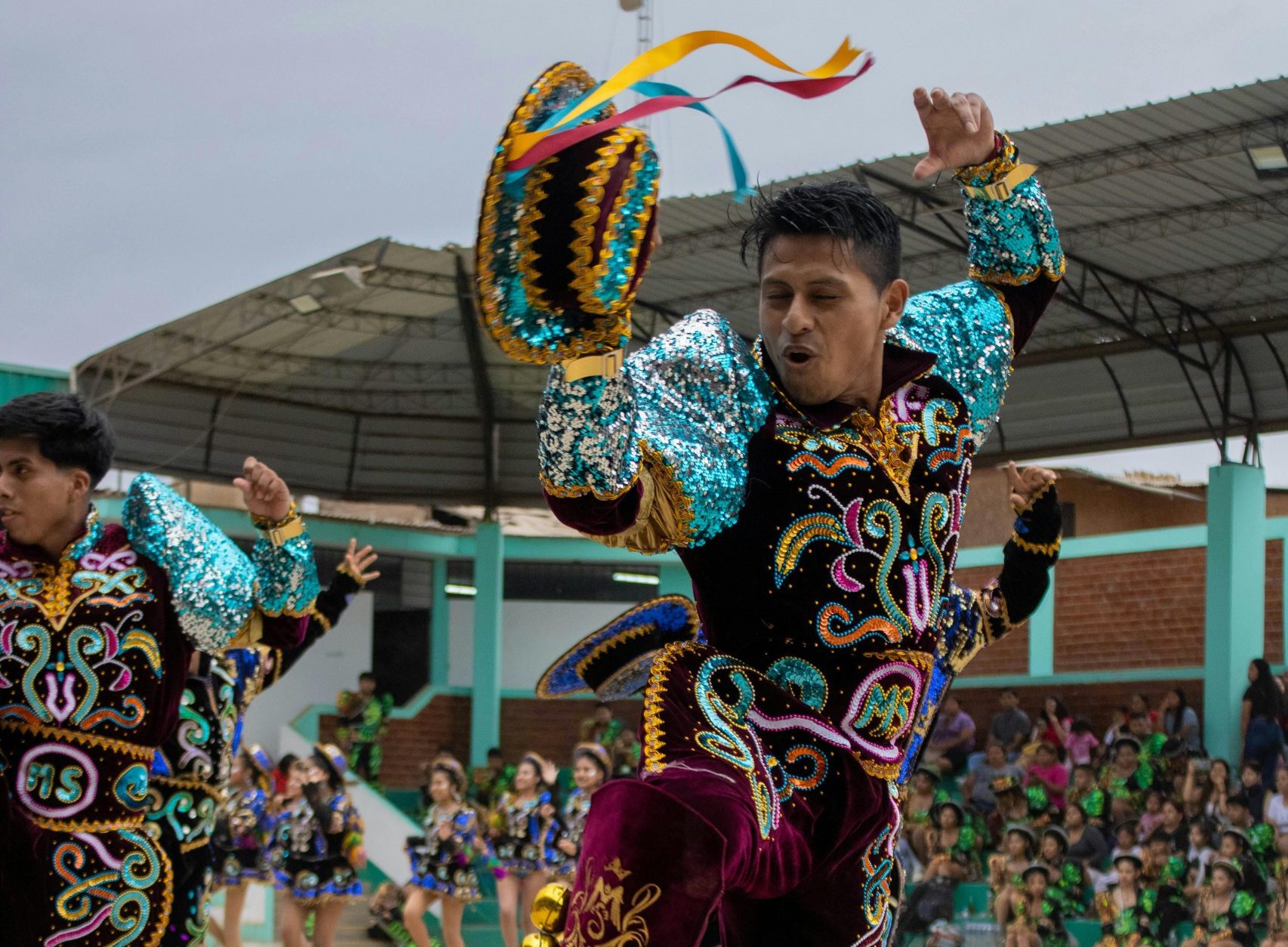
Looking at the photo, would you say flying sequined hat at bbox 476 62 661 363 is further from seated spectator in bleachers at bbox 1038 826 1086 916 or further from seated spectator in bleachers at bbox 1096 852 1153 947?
seated spectator in bleachers at bbox 1038 826 1086 916

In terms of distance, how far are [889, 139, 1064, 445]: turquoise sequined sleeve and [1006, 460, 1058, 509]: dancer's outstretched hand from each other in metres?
0.36

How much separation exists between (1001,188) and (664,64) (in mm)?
1049

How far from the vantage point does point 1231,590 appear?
14.8 metres

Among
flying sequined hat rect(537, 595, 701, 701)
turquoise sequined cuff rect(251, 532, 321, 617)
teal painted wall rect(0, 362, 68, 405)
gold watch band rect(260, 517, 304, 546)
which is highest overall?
teal painted wall rect(0, 362, 68, 405)

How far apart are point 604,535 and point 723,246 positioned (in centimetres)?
1276

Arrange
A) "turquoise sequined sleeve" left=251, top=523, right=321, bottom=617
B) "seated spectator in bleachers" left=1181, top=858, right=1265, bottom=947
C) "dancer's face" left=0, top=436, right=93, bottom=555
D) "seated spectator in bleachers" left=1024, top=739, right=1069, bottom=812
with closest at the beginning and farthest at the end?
"dancer's face" left=0, top=436, right=93, bottom=555 → "turquoise sequined sleeve" left=251, top=523, right=321, bottom=617 → "seated spectator in bleachers" left=1181, top=858, right=1265, bottom=947 → "seated spectator in bleachers" left=1024, top=739, right=1069, bottom=812

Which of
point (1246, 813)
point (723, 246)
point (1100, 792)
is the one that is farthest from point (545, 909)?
point (723, 246)

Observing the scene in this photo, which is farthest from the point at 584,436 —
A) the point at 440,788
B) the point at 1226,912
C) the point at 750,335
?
the point at 750,335

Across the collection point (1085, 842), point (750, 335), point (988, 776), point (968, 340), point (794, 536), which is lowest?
point (1085, 842)

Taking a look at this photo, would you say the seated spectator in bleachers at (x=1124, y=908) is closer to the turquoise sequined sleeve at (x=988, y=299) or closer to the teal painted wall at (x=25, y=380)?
the turquoise sequined sleeve at (x=988, y=299)

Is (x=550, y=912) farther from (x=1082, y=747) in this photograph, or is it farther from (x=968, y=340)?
Answer: (x=1082, y=747)

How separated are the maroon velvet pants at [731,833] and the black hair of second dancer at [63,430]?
1.84 m

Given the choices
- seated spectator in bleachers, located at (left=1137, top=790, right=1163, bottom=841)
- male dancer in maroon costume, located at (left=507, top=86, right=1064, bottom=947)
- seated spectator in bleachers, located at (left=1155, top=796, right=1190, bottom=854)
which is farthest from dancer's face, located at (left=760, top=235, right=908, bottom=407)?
seated spectator in bleachers, located at (left=1137, top=790, right=1163, bottom=841)

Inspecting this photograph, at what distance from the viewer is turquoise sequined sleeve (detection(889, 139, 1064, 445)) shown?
3.11 m
